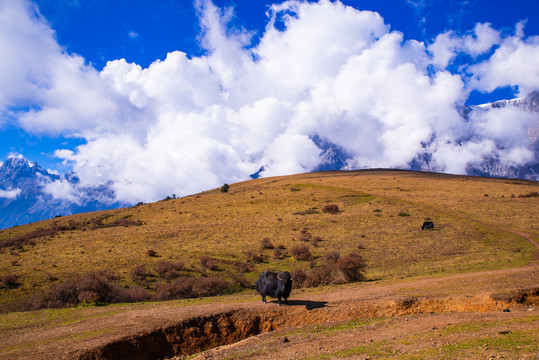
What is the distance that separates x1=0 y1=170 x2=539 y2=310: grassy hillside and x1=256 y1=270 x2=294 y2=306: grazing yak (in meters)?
9.36

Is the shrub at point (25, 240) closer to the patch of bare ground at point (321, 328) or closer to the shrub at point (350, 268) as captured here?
the patch of bare ground at point (321, 328)

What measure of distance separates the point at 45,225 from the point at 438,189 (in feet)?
241

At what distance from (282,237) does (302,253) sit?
7861 mm

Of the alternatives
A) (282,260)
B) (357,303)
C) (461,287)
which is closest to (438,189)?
(282,260)

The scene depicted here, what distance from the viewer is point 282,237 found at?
39844mm

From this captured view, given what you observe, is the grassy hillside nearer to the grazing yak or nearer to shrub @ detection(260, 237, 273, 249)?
shrub @ detection(260, 237, 273, 249)

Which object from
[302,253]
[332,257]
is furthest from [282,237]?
[332,257]

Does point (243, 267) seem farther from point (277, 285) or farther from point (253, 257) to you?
point (277, 285)

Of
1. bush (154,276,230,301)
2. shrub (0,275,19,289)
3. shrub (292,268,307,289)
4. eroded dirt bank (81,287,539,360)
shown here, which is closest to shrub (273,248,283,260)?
shrub (292,268,307,289)

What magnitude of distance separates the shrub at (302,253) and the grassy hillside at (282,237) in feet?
1.77

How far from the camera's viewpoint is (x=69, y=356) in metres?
10.6

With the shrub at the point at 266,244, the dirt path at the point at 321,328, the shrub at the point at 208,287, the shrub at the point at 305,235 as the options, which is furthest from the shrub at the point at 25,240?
the shrub at the point at 305,235

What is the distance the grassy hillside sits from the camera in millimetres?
28125

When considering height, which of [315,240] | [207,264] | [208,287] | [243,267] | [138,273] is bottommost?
[208,287]
